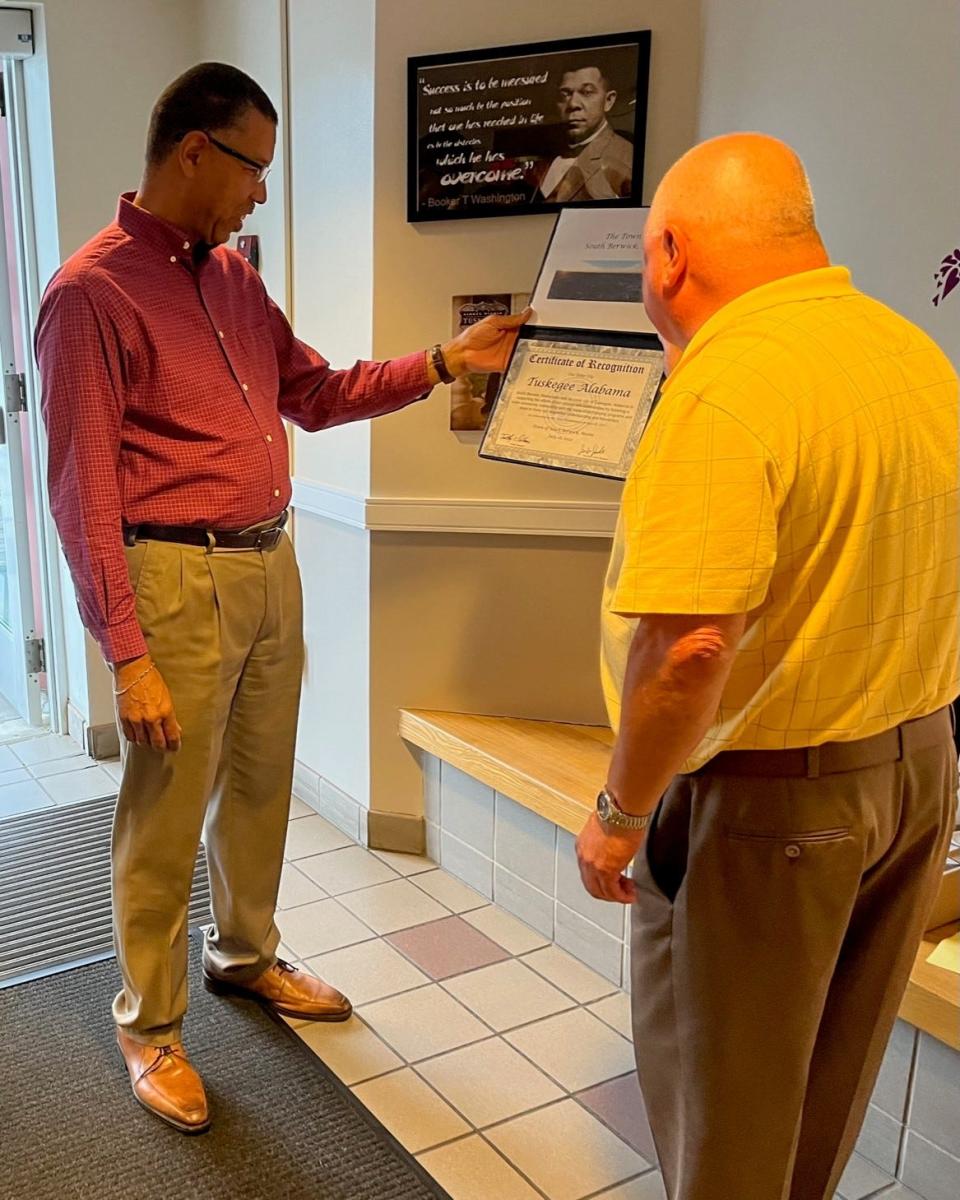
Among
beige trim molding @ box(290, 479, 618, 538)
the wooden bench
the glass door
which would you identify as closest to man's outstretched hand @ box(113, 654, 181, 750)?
the wooden bench

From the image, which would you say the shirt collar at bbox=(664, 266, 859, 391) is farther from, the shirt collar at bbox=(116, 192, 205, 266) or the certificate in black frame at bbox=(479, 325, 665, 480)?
the shirt collar at bbox=(116, 192, 205, 266)

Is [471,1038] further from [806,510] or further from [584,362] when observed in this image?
[806,510]

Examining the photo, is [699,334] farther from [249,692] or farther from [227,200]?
[249,692]

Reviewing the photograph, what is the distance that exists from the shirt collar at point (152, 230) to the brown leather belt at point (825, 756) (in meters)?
1.26

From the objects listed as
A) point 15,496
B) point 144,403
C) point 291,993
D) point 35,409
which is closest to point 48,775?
point 15,496

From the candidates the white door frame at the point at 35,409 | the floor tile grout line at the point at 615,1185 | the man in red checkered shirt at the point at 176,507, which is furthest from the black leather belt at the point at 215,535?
the white door frame at the point at 35,409

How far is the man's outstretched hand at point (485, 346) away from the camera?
7.62 feet

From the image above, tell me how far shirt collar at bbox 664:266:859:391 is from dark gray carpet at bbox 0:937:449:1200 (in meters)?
1.43

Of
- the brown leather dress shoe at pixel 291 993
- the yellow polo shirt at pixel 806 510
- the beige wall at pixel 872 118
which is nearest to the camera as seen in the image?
the yellow polo shirt at pixel 806 510

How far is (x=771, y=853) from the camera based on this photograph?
51.6 inches

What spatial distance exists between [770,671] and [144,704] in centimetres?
104

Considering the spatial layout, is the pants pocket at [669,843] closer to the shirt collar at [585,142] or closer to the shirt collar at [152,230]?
the shirt collar at [152,230]

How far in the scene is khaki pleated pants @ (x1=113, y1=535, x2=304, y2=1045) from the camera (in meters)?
1.93

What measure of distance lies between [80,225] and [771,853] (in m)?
2.91
